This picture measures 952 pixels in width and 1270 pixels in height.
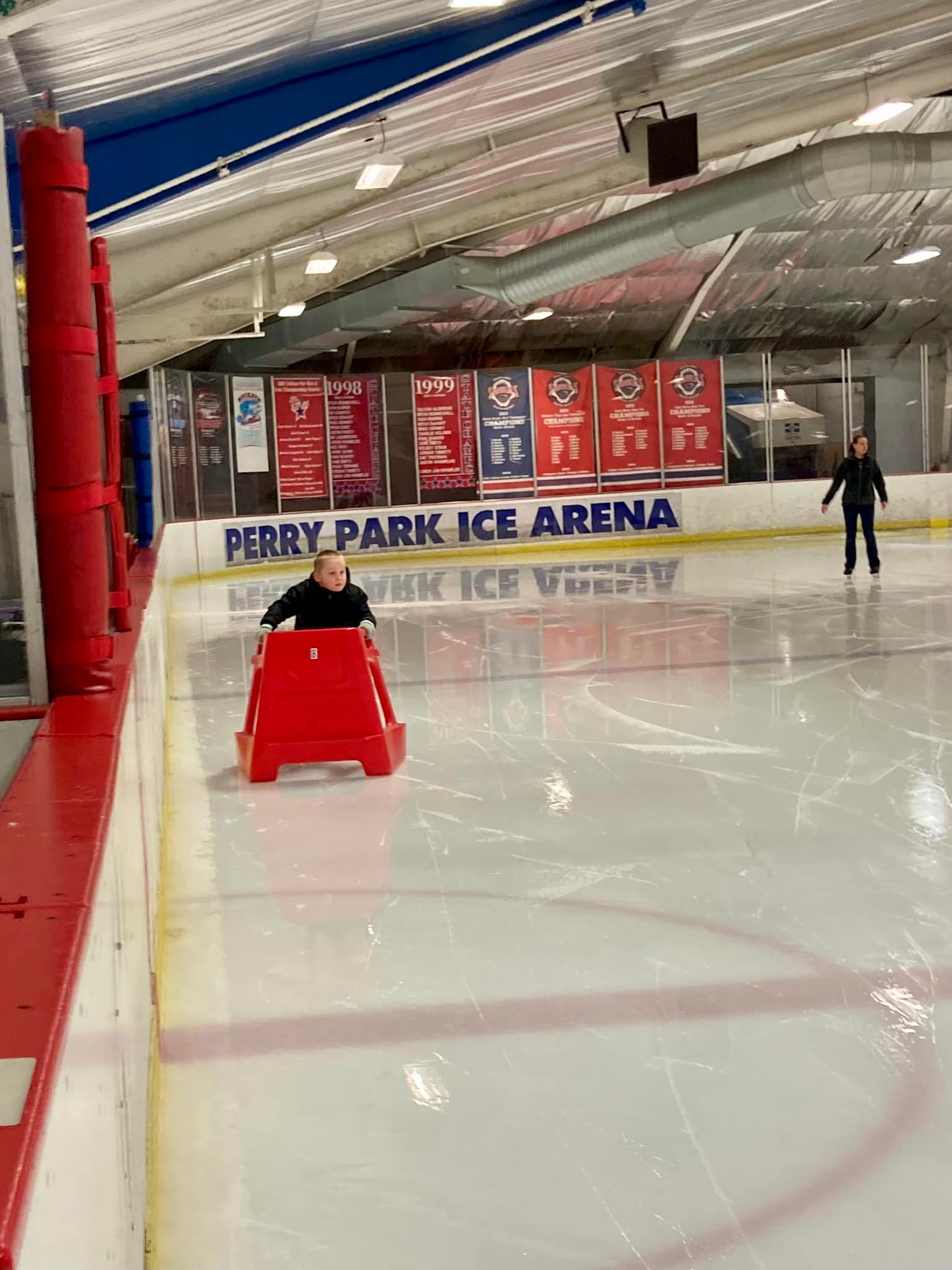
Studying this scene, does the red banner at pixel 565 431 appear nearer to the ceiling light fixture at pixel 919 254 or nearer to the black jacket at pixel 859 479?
the ceiling light fixture at pixel 919 254

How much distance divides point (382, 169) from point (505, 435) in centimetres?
1073

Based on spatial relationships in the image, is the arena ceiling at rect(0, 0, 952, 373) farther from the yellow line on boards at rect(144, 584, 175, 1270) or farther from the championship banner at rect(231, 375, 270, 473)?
the yellow line on boards at rect(144, 584, 175, 1270)

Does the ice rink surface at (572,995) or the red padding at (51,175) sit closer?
the ice rink surface at (572,995)

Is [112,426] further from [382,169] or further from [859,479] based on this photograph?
[859,479]

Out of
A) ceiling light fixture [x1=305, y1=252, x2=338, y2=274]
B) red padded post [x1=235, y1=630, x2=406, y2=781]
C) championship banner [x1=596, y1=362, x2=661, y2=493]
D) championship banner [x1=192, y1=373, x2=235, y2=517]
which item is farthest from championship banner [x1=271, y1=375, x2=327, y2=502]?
red padded post [x1=235, y1=630, x2=406, y2=781]

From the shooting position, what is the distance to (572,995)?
2.98m

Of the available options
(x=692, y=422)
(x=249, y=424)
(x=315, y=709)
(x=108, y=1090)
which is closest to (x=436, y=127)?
(x=315, y=709)

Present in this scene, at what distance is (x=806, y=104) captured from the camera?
33.9 feet

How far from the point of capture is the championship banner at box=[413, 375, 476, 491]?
18562 mm

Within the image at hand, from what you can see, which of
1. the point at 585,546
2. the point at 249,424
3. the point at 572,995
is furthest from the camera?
the point at 585,546

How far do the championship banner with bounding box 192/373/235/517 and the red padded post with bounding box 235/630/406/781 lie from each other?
1179cm

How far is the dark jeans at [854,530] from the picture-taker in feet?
41.2

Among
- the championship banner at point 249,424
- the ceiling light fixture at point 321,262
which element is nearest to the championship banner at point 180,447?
the championship banner at point 249,424

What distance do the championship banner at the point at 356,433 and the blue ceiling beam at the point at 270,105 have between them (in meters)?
12.4
